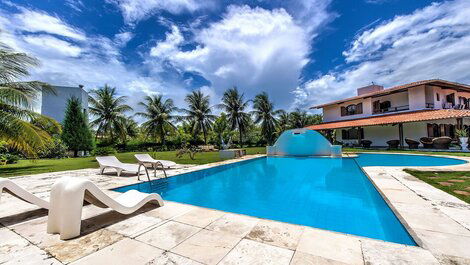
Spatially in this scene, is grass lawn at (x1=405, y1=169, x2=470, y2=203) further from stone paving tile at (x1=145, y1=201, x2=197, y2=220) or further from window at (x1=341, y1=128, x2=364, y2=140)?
window at (x1=341, y1=128, x2=364, y2=140)

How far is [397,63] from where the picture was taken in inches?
808

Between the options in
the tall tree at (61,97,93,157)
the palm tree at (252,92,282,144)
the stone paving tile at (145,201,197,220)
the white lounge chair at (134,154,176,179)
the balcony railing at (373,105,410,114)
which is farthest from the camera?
the palm tree at (252,92,282,144)

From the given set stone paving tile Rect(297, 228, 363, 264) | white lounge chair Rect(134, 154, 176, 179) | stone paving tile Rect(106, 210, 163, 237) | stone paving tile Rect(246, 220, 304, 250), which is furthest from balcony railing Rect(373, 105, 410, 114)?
stone paving tile Rect(106, 210, 163, 237)

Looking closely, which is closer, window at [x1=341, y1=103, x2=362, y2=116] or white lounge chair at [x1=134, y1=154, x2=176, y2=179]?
white lounge chair at [x1=134, y1=154, x2=176, y2=179]

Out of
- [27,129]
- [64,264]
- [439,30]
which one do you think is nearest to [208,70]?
[27,129]

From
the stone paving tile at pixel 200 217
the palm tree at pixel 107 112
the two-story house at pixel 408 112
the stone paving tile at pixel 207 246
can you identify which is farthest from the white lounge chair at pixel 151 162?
the two-story house at pixel 408 112

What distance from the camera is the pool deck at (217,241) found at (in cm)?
215

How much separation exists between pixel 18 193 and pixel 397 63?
92.3 feet

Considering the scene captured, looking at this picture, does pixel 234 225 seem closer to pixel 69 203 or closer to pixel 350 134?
pixel 69 203

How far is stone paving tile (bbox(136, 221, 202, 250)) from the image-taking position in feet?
8.29

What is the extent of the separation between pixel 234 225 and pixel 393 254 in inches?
78.6

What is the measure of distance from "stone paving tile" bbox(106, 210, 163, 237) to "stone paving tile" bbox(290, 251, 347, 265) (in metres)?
2.20

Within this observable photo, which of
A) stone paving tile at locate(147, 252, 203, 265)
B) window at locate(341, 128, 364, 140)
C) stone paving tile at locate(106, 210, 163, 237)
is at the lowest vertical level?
stone paving tile at locate(106, 210, 163, 237)

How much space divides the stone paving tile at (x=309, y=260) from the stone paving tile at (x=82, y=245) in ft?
7.51
